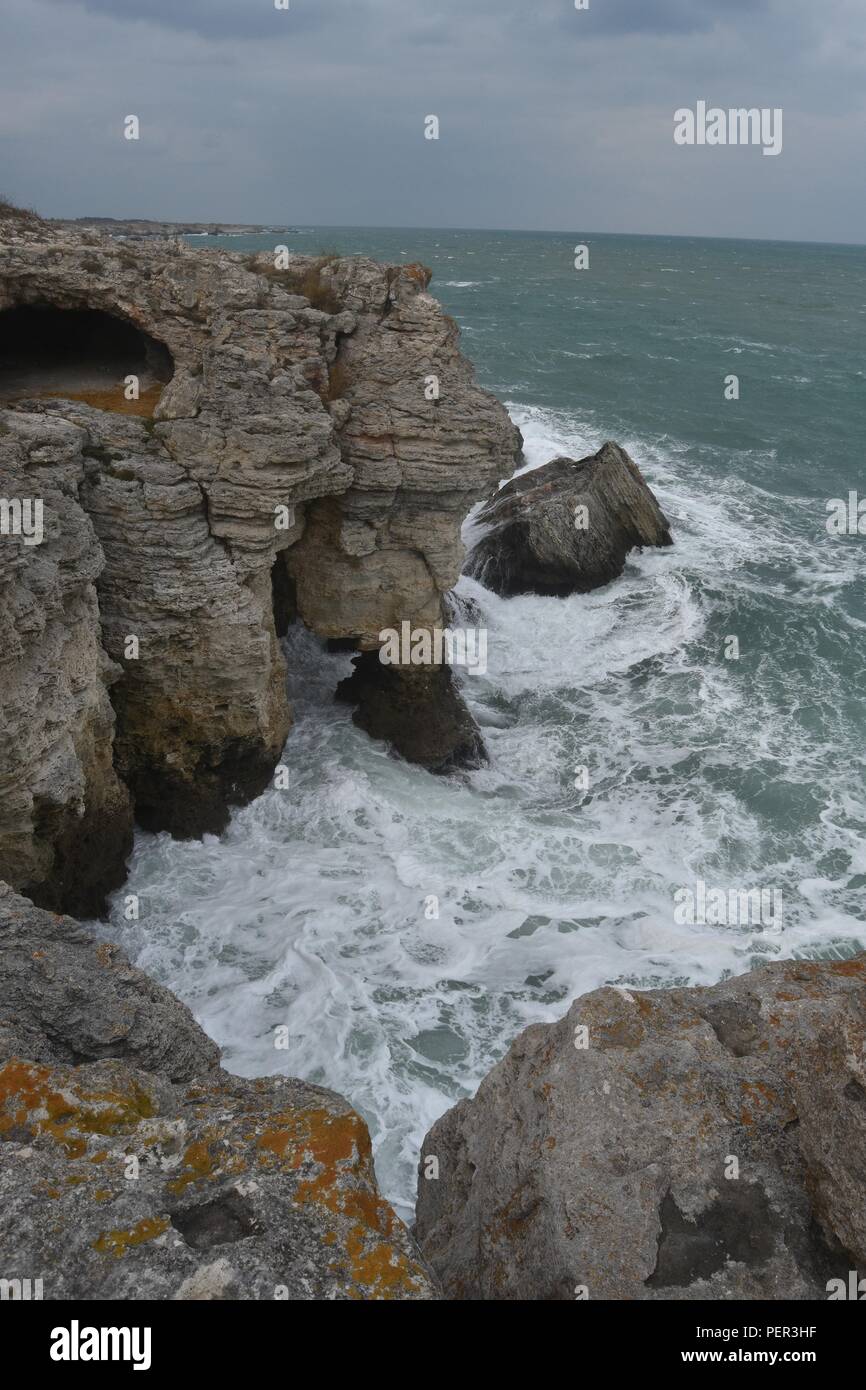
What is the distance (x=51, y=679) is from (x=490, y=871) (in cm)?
880

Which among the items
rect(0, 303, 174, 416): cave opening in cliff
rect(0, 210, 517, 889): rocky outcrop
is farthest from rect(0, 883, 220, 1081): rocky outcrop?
rect(0, 303, 174, 416): cave opening in cliff

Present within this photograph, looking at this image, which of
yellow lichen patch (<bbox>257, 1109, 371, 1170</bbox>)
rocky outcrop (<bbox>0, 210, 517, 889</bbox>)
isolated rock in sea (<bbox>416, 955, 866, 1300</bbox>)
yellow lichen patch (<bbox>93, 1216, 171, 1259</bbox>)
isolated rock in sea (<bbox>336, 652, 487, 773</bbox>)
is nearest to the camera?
yellow lichen patch (<bbox>93, 1216, 171, 1259</bbox>)

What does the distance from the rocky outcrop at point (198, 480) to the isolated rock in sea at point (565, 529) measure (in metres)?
9.49

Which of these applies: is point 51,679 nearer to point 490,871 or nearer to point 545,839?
point 490,871

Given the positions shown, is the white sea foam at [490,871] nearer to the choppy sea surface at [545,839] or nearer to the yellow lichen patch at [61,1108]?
the choppy sea surface at [545,839]

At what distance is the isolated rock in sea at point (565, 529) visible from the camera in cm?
2788

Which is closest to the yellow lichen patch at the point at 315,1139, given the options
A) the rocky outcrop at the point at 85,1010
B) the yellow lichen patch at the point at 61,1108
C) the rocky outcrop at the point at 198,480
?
the yellow lichen patch at the point at 61,1108

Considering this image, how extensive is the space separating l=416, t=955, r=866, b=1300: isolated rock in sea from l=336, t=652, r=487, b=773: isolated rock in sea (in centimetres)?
1368

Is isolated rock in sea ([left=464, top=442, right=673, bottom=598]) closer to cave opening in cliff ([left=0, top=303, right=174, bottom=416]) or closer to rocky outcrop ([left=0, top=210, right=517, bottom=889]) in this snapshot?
rocky outcrop ([left=0, top=210, right=517, bottom=889])

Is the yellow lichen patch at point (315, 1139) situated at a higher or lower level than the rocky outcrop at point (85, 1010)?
higher

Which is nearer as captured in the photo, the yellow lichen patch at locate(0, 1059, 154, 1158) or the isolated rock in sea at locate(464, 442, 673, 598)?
the yellow lichen patch at locate(0, 1059, 154, 1158)

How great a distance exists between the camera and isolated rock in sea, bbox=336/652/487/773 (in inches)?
795

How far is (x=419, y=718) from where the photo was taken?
2042cm
